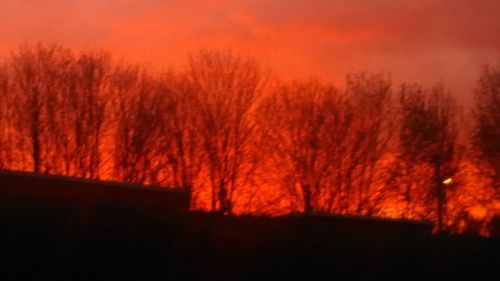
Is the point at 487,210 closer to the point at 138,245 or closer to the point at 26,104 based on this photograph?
the point at 26,104

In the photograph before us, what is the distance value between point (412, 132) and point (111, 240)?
35.9 meters

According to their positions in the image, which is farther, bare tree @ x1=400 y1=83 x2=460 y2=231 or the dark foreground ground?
bare tree @ x1=400 y1=83 x2=460 y2=231

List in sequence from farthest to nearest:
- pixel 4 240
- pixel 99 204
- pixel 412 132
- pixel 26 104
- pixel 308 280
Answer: pixel 412 132
pixel 26 104
pixel 308 280
pixel 99 204
pixel 4 240

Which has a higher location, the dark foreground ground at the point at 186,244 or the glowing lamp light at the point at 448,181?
the glowing lamp light at the point at 448,181

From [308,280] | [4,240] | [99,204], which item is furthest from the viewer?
[308,280]

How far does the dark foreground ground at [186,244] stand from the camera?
55.1 feet

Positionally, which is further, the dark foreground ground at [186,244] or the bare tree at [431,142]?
the bare tree at [431,142]

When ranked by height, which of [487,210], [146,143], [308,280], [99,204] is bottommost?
[308,280]

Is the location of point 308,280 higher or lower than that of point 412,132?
lower

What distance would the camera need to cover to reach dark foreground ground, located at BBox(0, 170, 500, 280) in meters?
16.8

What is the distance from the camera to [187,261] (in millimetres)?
18453

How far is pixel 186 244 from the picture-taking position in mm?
18531

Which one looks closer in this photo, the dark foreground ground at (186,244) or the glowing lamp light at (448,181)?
the dark foreground ground at (186,244)

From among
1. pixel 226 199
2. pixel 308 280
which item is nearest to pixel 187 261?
pixel 308 280
